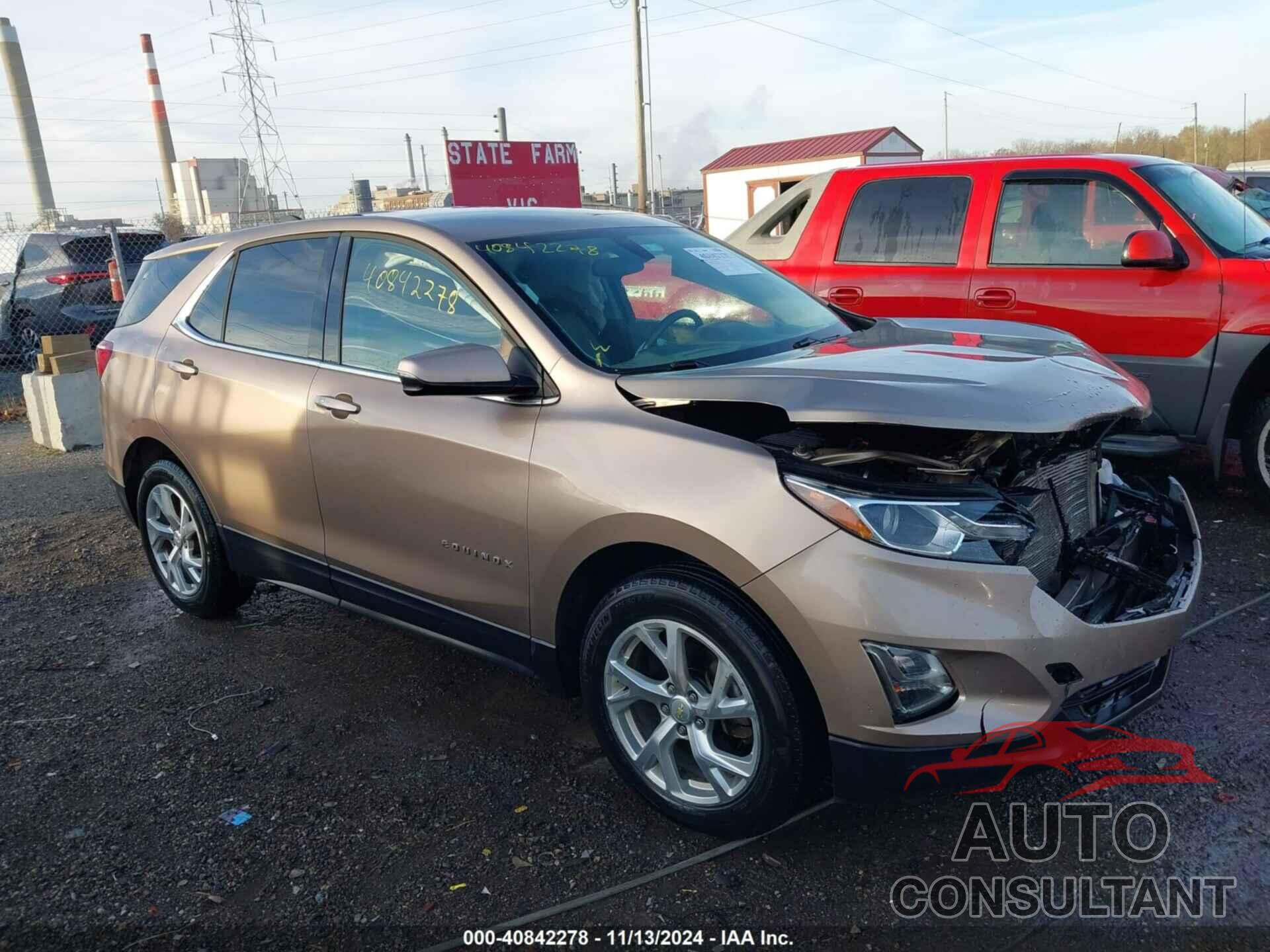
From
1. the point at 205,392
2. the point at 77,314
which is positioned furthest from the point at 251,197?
the point at 205,392

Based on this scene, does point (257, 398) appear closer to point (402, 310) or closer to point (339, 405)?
point (339, 405)

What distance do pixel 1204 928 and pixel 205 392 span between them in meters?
3.90

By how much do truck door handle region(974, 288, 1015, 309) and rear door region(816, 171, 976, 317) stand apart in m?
0.09

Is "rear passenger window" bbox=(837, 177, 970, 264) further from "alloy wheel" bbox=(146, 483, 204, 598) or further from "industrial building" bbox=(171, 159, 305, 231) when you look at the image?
"industrial building" bbox=(171, 159, 305, 231)

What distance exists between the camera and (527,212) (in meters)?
3.84

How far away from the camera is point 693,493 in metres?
2.60

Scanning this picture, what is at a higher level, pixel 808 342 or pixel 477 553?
pixel 808 342

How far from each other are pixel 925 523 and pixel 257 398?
8.72ft

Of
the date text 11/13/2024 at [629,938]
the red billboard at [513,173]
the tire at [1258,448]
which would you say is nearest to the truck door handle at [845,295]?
the tire at [1258,448]

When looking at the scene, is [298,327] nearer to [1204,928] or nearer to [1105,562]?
[1105,562]

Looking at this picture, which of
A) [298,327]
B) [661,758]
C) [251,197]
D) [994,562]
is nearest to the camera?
[994,562]

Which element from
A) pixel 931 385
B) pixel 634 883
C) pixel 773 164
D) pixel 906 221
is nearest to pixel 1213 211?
pixel 906 221

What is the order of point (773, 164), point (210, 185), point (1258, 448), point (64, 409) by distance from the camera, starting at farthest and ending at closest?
point (210, 185)
point (773, 164)
point (64, 409)
point (1258, 448)

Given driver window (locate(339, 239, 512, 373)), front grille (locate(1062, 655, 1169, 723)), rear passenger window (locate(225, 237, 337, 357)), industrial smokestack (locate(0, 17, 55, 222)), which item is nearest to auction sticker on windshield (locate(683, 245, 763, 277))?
driver window (locate(339, 239, 512, 373))
